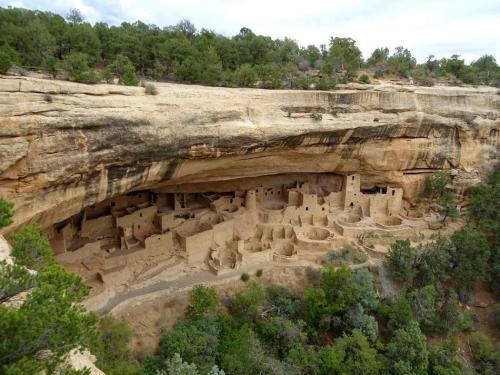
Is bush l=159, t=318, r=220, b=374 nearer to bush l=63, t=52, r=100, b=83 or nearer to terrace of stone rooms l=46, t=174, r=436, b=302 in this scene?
terrace of stone rooms l=46, t=174, r=436, b=302

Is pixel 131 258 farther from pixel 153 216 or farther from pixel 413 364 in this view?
pixel 413 364

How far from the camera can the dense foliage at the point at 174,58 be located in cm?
1262

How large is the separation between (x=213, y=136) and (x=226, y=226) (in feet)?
16.1

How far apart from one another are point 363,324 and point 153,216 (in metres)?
8.84

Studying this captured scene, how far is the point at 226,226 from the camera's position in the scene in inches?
587

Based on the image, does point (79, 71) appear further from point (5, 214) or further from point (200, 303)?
point (200, 303)

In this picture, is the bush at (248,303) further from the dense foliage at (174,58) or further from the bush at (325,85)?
the bush at (325,85)

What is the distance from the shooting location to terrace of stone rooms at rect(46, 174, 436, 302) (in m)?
12.8

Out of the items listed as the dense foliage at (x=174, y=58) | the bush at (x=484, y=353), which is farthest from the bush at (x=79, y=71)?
the bush at (x=484, y=353)

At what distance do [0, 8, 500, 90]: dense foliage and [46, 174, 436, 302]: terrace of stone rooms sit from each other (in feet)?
15.6

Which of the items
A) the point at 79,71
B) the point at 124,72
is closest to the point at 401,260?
the point at 124,72

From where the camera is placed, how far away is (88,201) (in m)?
10.1

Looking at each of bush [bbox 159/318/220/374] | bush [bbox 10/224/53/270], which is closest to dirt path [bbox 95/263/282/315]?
bush [bbox 159/318/220/374]

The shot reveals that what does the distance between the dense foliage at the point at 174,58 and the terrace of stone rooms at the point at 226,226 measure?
4769mm
